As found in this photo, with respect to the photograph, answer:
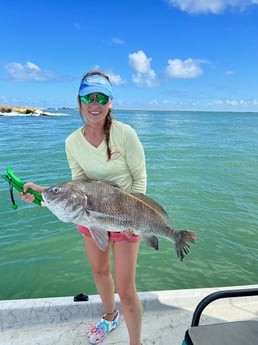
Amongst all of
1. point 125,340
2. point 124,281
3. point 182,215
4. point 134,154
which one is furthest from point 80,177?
point 182,215

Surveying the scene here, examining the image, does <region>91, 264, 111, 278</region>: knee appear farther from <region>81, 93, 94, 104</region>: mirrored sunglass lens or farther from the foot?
<region>81, 93, 94, 104</region>: mirrored sunglass lens

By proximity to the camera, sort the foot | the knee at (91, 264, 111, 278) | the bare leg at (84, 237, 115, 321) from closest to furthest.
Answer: the bare leg at (84, 237, 115, 321)
the knee at (91, 264, 111, 278)
the foot

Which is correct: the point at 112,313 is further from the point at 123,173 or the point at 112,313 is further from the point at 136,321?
the point at 123,173

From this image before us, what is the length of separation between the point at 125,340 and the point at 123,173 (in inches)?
67.7

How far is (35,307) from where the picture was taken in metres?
3.16

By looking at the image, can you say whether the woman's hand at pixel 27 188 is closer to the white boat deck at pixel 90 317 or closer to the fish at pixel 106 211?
the fish at pixel 106 211

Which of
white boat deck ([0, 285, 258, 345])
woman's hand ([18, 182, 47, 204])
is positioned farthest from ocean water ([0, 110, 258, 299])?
woman's hand ([18, 182, 47, 204])

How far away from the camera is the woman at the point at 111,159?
7.86ft

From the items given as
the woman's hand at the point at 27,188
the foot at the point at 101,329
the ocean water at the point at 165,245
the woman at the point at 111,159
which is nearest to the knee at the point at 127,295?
the woman at the point at 111,159

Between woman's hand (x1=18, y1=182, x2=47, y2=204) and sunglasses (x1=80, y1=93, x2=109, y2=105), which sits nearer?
sunglasses (x1=80, y1=93, x2=109, y2=105)

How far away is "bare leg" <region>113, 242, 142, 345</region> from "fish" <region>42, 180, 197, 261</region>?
15 cm

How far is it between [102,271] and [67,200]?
35.0 inches

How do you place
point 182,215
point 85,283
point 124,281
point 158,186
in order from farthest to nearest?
1. point 158,186
2. point 182,215
3. point 85,283
4. point 124,281

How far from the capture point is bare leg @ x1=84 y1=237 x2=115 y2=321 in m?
2.67
